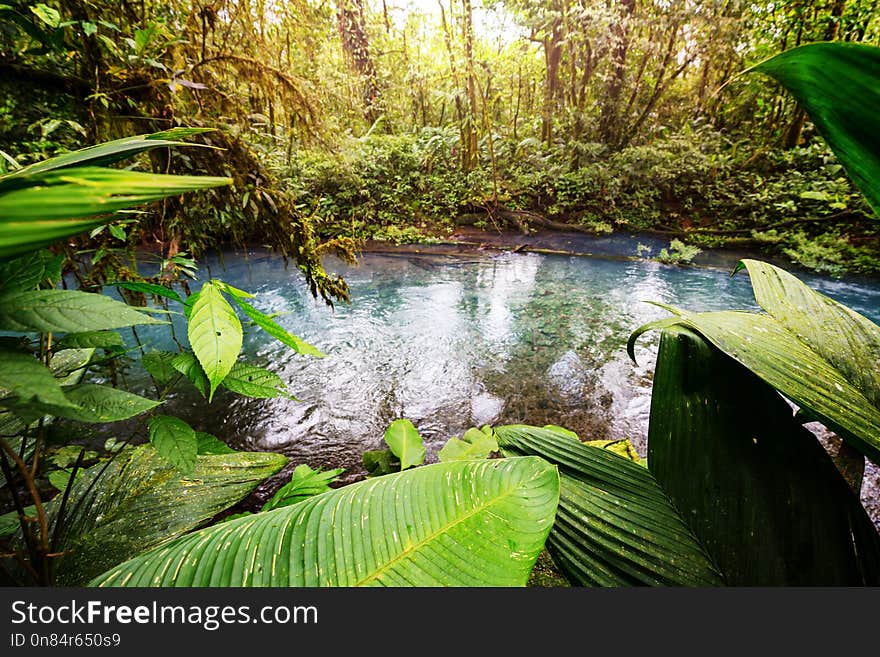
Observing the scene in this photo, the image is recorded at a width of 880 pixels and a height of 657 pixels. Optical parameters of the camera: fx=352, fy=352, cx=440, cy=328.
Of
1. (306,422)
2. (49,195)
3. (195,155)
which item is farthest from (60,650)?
(195,155)

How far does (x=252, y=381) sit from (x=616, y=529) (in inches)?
31.1

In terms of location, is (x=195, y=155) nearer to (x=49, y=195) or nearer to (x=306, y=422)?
(x=306, y=422)

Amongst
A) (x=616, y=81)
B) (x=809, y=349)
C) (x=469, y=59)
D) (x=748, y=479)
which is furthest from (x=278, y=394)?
(x=616, y=81)

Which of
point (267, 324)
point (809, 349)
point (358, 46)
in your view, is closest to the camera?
point (809, 349)

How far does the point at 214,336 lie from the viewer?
0.60 metres

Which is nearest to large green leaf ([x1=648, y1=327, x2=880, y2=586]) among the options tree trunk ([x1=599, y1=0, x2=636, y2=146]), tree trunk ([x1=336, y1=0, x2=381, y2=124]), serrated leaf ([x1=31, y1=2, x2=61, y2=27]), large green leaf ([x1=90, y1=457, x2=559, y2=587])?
large green leaf ([x1=90, y1=457, x2=559, y2=587])

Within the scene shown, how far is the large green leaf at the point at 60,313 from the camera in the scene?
375 millimetres

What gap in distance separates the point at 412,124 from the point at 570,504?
1010cm

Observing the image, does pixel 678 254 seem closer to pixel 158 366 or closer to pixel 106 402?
pixel 158 366

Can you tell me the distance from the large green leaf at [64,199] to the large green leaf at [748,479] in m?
0.77

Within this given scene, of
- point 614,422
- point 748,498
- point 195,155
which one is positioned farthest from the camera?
point 614,422

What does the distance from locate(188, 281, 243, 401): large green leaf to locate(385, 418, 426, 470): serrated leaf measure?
0.93 m

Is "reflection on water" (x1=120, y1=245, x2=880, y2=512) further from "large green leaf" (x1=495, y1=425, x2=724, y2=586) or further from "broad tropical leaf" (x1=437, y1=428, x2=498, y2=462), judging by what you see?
"large green leaf" (x1=495, y1=425, x2=724, y2=586)

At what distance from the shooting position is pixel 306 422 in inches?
82.5
